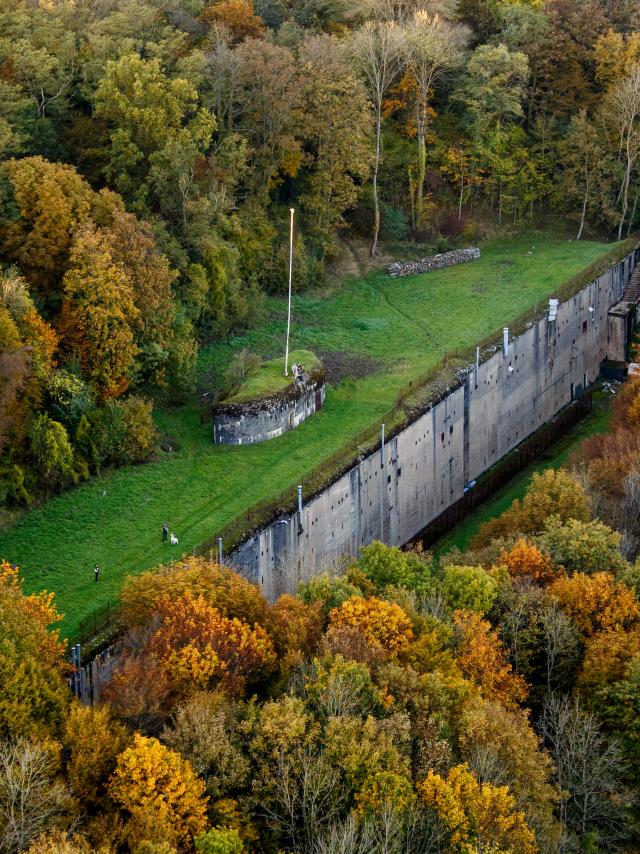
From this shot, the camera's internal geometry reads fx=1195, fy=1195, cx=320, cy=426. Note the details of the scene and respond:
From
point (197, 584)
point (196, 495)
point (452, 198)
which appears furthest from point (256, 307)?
point (197, 584)

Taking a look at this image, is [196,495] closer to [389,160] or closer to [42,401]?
[42,401]

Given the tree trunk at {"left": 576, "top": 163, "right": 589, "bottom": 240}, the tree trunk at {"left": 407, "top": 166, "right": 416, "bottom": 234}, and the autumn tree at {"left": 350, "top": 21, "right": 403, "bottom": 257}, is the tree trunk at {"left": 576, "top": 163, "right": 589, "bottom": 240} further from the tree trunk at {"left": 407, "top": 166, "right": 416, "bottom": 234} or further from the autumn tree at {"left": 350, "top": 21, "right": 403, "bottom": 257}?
the autumn tree at {"left": 350, "top": 21, "right": 403, "bottom": 257}

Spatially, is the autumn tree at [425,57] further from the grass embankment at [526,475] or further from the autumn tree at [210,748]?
the autumn tree at [210,748]

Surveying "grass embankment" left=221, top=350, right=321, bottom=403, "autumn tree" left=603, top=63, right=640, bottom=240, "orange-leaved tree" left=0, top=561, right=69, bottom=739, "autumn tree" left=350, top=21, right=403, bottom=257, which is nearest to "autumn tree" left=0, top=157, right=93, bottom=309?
"grass embankment" left=221, top=350, right=321, bottom=403

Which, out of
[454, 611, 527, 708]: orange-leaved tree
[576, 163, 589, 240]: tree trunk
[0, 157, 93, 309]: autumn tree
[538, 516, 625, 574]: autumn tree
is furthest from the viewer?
[576, 163, 589, 240]: tree trunk

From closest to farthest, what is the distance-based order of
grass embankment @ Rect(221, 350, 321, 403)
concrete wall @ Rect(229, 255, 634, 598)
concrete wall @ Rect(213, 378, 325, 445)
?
concrete wall @ Rect(229, 255, 634, 598) < concrete wall @ Rect(213, 378, 325, 445) < grass embankment @ Rect(221, 350, 321, 403)

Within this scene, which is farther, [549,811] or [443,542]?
[443,542]

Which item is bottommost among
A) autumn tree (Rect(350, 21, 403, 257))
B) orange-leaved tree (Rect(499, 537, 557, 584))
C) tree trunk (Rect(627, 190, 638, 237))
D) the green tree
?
orange-leaved tree (Rect(499, 537, 557, 584))
